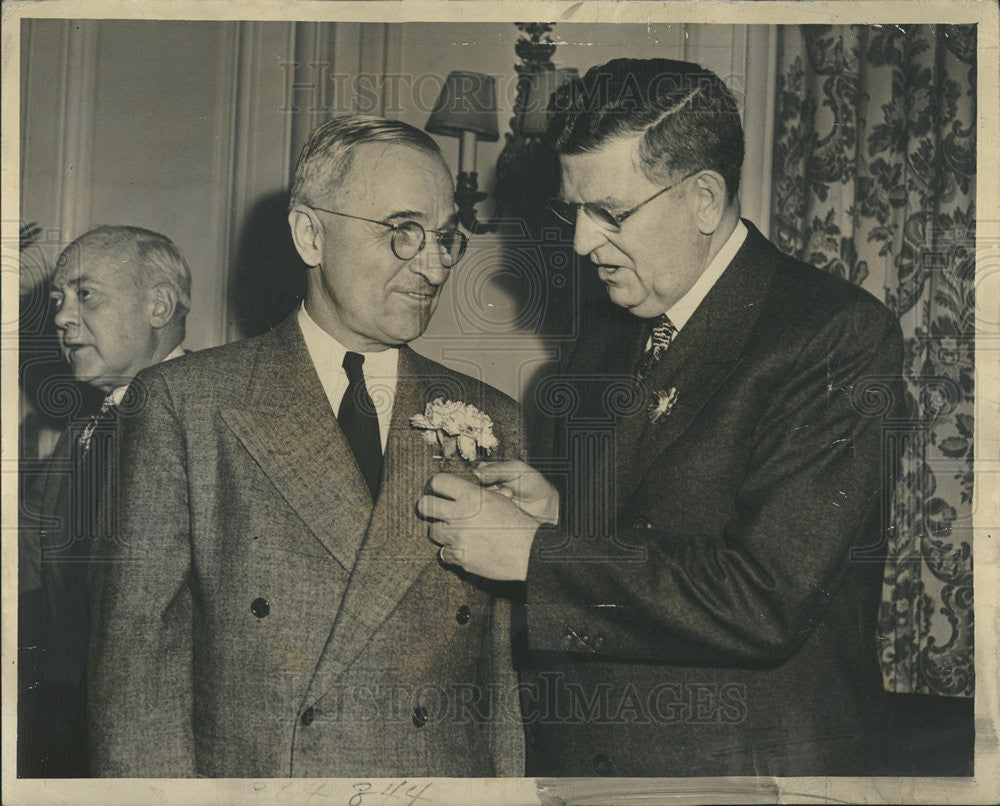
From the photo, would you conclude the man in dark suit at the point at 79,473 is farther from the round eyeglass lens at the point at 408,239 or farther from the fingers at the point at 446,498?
the fingers at the point at 446,498

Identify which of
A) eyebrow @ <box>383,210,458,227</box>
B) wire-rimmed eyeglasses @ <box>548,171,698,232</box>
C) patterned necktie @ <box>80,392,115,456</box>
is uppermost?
wire-rimmed eyeglasses @ <box>548,171,698,232</box>

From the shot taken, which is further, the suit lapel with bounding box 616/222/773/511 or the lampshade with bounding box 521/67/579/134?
the lampshade with bounding box 521/67/579/134

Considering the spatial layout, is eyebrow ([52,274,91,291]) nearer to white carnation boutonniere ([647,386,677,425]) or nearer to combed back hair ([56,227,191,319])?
combed back hair ([56,227,191,319])

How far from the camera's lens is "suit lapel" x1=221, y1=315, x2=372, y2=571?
264cm

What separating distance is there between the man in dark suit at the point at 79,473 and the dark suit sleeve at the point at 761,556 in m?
1.14

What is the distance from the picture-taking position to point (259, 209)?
2734mm

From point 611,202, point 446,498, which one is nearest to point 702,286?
point 611,202

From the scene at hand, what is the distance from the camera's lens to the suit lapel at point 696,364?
2623 millimetres

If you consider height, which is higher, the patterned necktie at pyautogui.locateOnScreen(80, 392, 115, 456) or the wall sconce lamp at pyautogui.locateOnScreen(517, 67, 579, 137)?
the wall sconce lamp at pyautogui.locateOnScreen(517, 67, 579, 137)

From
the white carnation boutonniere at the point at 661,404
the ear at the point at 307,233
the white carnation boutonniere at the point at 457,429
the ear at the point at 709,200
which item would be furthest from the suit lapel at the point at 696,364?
the ear at the point at 307,233

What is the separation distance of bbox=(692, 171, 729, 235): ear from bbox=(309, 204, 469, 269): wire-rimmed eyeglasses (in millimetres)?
598

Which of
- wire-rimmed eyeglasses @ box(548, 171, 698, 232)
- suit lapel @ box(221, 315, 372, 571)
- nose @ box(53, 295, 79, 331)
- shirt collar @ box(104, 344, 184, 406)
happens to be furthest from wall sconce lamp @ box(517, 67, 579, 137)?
nose @ box(53, 295, 79, 331)

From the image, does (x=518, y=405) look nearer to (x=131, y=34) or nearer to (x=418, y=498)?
(x=418, y=498)

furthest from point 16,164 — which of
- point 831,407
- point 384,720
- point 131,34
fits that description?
point 831,407
